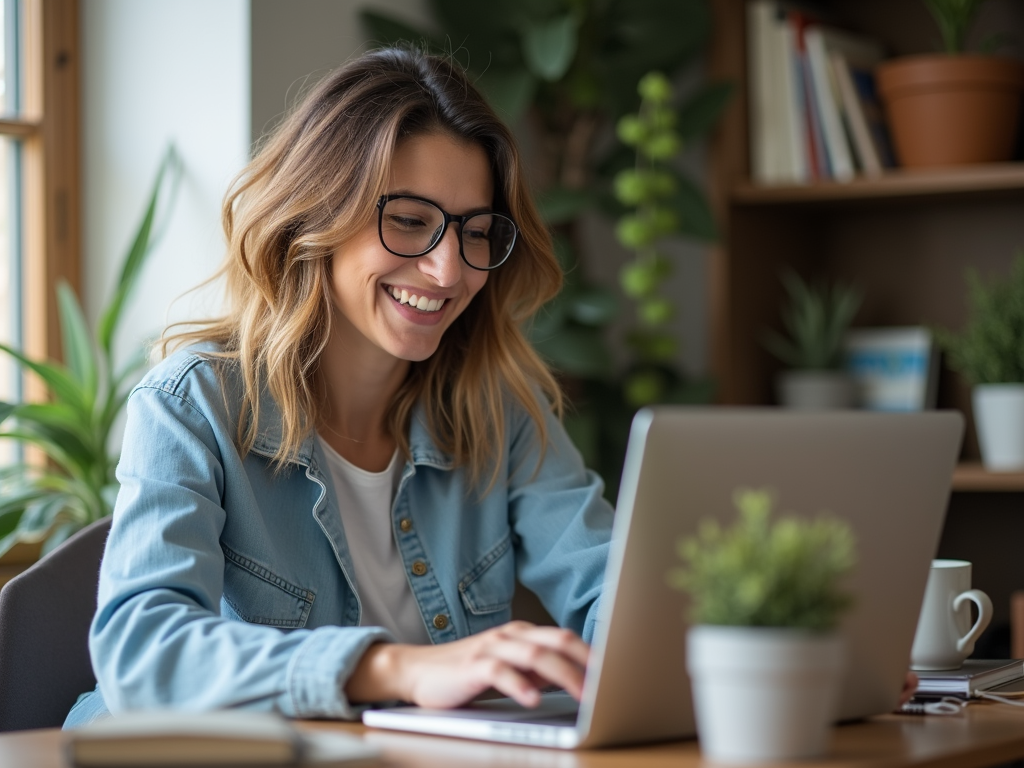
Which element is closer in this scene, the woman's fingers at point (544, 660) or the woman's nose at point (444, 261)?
the woman's fingers at point (544, 660)

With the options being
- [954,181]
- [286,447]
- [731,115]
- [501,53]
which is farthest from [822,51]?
[286,447]

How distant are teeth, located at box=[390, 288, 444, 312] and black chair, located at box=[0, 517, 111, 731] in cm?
44

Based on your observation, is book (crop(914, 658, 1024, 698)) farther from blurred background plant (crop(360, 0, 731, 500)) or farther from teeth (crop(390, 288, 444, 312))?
blurred background plant (crop(360, 0, 731, 500))

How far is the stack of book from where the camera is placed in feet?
8.45

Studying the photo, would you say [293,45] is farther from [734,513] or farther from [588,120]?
[734,513]

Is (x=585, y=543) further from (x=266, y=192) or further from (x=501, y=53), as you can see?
(x=501, y=53)

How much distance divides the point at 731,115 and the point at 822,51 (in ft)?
0.71

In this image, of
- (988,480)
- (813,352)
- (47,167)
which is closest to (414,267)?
(47,167)

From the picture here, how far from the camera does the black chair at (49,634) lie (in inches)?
53.7

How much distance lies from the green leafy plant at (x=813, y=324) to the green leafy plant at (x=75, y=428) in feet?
4.38

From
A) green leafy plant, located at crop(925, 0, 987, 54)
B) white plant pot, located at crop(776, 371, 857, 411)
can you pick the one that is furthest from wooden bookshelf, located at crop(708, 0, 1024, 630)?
green leafy plant, located at crop(925, 0, 987, 54)

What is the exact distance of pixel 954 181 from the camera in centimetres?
246

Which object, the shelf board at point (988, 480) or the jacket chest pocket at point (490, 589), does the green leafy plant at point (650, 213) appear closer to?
the shelf board at point (988, 480)

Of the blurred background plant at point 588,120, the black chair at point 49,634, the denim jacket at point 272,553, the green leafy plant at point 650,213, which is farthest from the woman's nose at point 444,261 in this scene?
the green leafy plant at point 650,213
